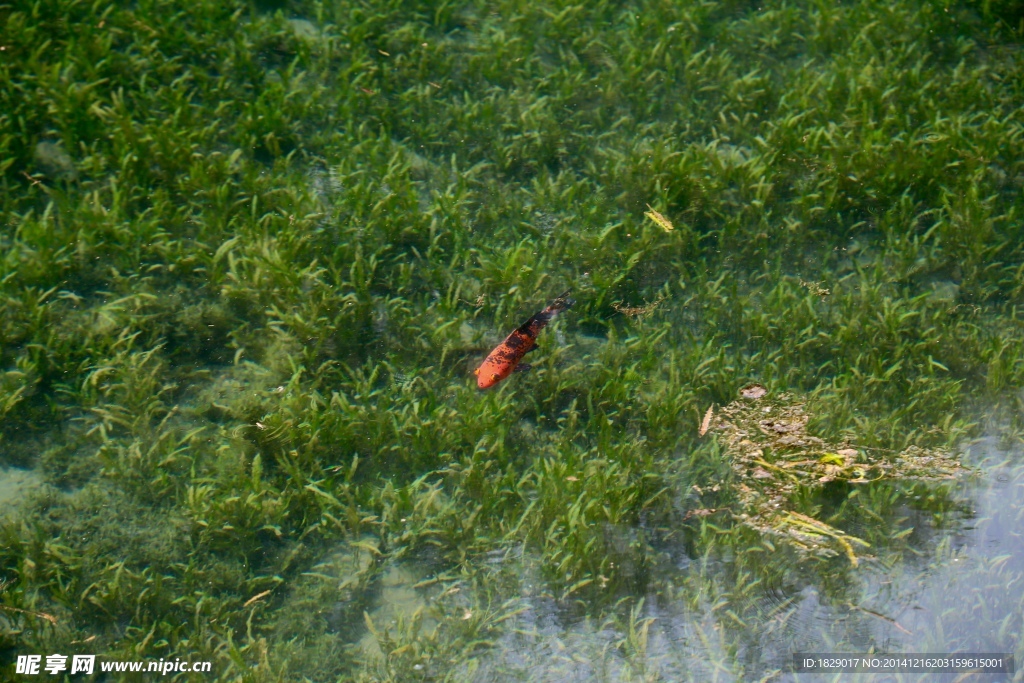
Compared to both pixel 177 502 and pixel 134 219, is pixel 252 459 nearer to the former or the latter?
pixel 177 502

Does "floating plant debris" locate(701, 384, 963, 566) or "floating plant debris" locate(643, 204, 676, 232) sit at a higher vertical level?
"floating plant debris" locate(643, 204, 676, 232)

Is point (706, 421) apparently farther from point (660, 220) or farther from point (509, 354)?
point (660, 220)

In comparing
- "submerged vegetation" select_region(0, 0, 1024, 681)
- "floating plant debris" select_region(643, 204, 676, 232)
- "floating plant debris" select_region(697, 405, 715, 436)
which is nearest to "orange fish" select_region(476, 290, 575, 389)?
"submerged vegetation" select_region(0, 0, 1024, 681)

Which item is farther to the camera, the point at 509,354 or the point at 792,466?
the point at 509,354

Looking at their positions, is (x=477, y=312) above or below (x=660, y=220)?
below

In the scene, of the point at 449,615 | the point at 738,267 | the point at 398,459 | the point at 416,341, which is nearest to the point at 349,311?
the point at 416,341

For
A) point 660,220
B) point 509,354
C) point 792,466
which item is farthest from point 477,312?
point 792,466

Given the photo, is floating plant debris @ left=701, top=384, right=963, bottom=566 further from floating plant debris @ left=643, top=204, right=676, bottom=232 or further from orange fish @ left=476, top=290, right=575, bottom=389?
floating plant debris @ left=643, top=204, right=676, bottom=232
